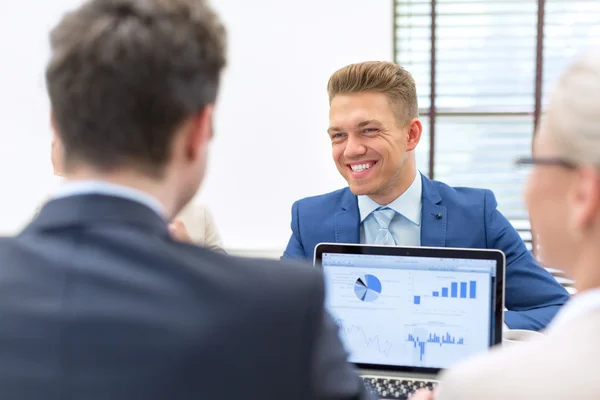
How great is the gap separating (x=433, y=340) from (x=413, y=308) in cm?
8

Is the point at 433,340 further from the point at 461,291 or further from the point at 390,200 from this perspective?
the point at 390,200

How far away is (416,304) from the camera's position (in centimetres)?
145

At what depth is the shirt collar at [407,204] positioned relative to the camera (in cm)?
191

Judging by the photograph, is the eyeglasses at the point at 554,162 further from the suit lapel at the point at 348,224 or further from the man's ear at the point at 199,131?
the suit lapel at the point at 348,224

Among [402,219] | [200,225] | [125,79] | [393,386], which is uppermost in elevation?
[125,79]

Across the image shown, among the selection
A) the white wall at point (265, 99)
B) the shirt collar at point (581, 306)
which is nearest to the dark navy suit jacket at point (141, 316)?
the shirt collar at point (581, 306)

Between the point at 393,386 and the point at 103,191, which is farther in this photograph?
the point at 393,386

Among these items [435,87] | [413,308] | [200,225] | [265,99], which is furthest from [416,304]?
[435,87]

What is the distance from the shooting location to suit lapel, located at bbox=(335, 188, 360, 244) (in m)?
1.93

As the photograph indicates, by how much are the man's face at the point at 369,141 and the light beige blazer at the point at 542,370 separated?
117cm

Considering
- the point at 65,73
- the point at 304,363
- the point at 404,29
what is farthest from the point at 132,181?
the point at 404,29

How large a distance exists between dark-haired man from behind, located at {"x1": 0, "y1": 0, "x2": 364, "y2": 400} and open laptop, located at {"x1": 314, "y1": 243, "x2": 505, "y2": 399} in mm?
656

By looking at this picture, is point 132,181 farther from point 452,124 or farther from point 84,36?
point 452,124

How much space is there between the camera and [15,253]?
2.37 ft
